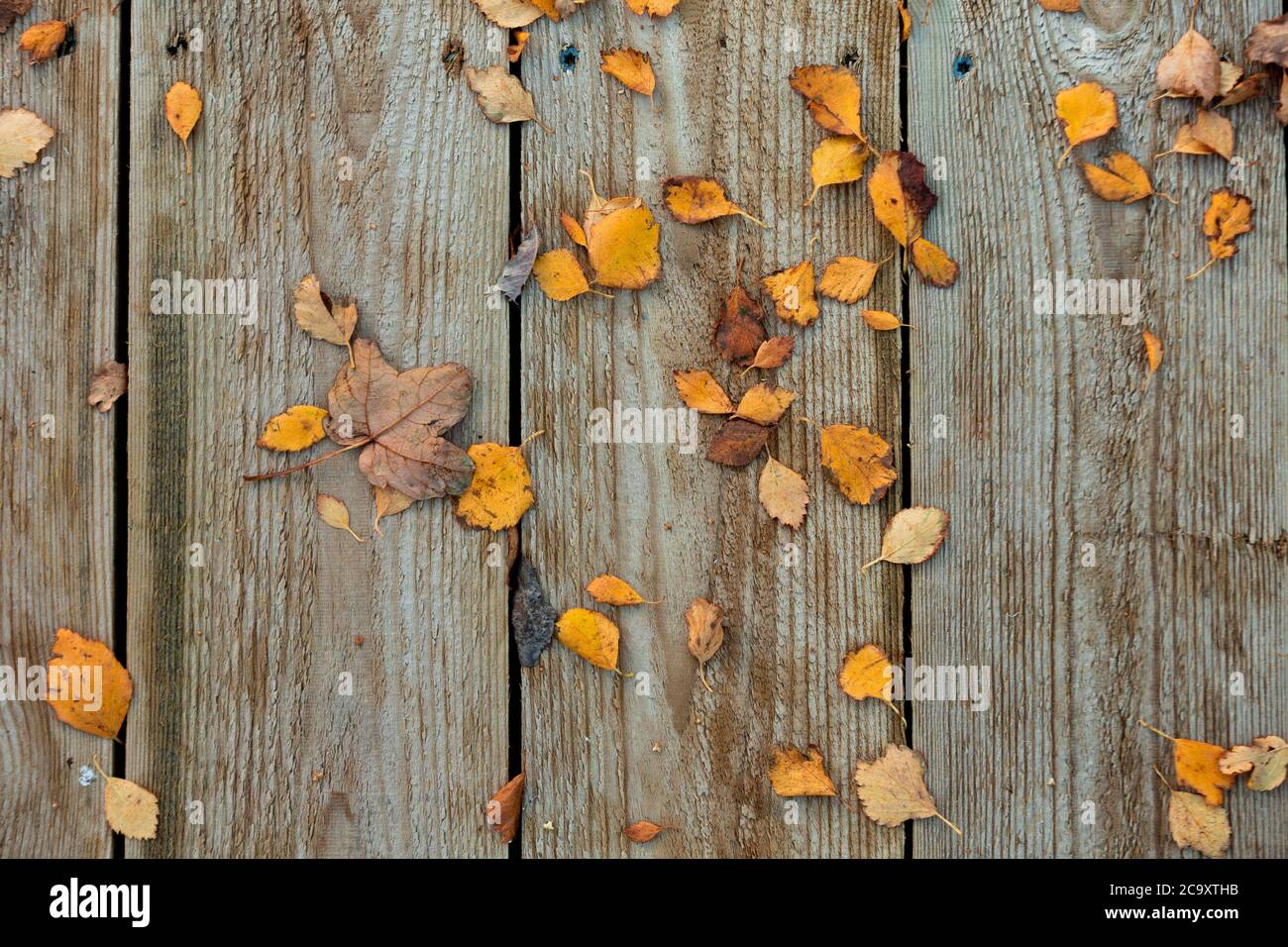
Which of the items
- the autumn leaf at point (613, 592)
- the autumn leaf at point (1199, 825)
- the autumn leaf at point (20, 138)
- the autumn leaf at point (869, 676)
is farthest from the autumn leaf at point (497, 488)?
the autumn leaf at point (1199, 825)

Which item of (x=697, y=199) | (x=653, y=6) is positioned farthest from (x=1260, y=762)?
(x=653, y=6)

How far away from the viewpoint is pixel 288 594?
3.91 ft

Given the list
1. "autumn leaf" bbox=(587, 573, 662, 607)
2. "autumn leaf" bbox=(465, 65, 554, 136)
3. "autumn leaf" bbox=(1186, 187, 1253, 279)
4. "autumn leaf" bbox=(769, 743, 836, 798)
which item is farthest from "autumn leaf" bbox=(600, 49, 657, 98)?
"autumn leaf" bbox=(769, 743, 836, 798)

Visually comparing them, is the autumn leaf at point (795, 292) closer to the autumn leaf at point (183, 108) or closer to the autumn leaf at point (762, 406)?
the autumn leaf at point (762, 406)

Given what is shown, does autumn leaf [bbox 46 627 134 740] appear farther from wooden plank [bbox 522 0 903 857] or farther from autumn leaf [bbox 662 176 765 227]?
autumn leaf [bbox 662 176 765 227]

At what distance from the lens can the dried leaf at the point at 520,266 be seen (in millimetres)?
1179

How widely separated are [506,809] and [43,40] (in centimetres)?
121

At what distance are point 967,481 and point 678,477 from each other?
1.27 feet

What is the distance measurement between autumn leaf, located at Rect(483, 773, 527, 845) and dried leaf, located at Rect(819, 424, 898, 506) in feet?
1.92

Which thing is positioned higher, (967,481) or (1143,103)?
(1143,103)

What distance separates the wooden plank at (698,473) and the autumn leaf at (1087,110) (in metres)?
0.23

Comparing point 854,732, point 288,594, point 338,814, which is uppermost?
point 288,594

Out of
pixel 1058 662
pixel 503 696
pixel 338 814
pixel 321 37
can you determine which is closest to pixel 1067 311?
pixel 1058 662

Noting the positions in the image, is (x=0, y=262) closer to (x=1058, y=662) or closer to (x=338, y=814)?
(x=338, y=814)
